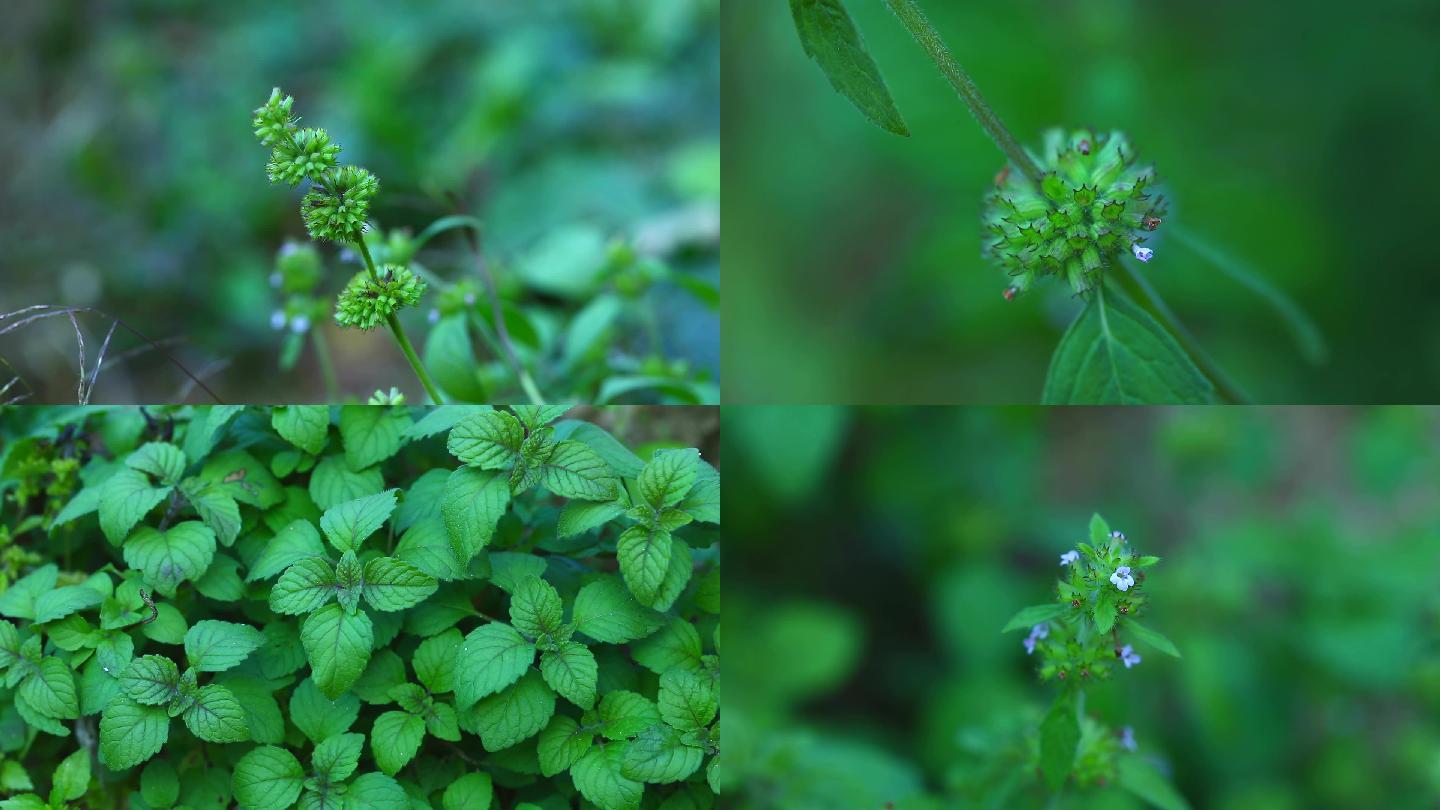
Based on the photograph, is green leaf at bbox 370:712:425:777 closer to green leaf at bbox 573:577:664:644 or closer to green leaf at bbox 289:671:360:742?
green leaf at bbox 289:671:360:742

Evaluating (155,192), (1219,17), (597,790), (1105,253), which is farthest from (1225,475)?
(155,192)

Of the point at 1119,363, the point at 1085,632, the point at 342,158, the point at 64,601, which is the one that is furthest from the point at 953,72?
the point at 342,158

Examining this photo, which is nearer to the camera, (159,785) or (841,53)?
(841,53)

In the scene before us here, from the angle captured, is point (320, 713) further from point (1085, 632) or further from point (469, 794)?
point (1085, 632)

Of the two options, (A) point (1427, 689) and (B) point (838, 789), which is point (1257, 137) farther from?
(B) point (838, 789)

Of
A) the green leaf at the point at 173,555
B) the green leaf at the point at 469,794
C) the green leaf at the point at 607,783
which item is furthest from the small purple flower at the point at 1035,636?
the green leaf at the point at 173,555
